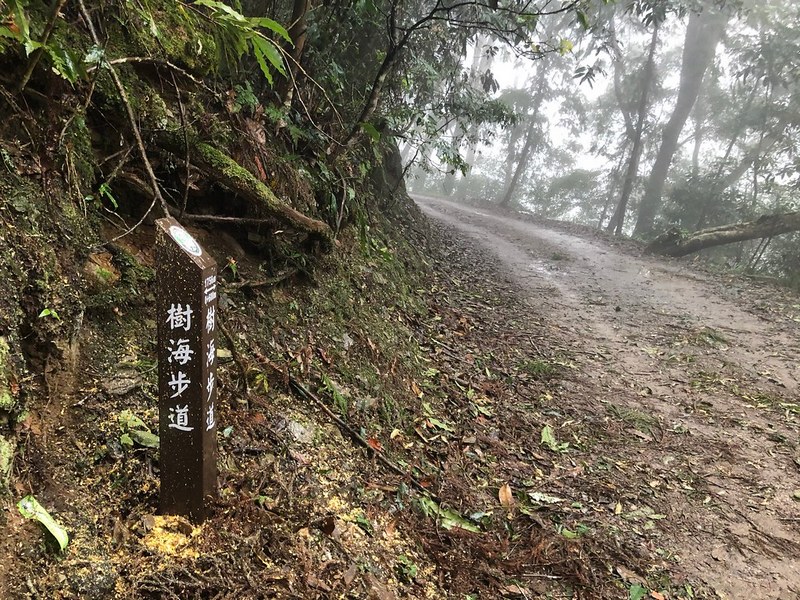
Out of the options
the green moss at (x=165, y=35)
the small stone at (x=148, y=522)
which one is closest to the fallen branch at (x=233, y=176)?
the green moss at (x=165, y=35)

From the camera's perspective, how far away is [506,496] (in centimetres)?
388

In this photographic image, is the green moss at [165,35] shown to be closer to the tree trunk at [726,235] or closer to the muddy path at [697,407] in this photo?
the muddy path at [697,407]

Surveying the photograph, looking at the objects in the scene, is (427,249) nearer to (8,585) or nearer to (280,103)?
(280,103)

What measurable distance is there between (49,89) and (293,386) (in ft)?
7.70

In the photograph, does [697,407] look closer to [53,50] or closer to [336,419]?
[336,419]

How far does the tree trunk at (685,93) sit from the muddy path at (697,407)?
1190 centimetres

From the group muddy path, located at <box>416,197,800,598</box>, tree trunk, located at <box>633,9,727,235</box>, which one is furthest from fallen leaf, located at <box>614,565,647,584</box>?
tree trunk, located at <box>633,9,727,235</box>

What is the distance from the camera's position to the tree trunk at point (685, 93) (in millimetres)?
21672

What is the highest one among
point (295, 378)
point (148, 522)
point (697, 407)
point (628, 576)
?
point (295, 378)

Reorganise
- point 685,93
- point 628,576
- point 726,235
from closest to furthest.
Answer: point 628,576 → point 726,235 → point 685,93

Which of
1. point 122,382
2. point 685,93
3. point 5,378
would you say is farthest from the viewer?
point 685,93

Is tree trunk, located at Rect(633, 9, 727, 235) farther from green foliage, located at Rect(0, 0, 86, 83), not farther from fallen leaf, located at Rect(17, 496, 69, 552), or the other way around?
fallen leaf, located at Rect(17, 496, 69, 552)

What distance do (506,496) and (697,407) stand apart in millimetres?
3176

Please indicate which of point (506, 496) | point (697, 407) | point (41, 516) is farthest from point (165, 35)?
point (697, 407)
